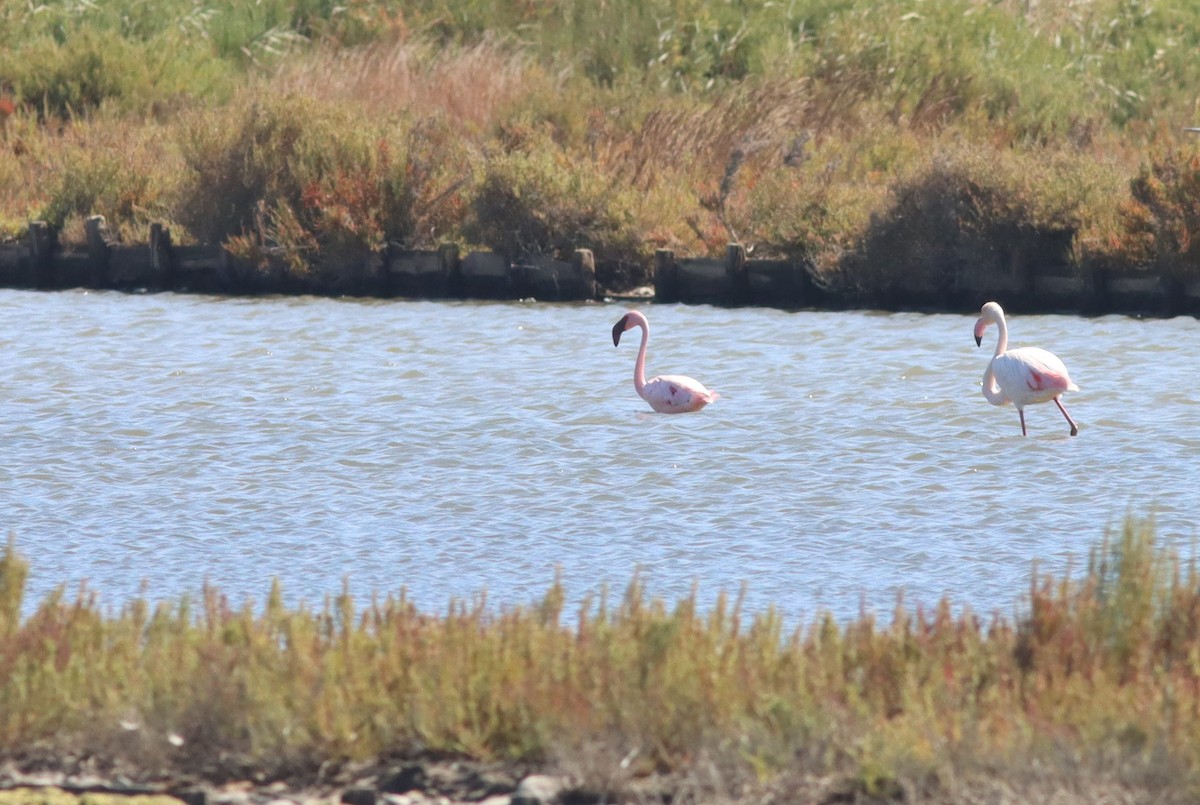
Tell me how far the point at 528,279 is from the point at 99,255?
537cm

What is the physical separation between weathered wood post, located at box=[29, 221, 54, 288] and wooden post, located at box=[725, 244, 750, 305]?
8271 millimetres

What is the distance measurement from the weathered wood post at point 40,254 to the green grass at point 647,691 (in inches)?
714

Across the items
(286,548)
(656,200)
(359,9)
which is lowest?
(286,548)

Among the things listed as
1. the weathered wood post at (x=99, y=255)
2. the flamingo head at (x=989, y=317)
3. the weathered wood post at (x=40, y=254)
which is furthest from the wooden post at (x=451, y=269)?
the flamingo head at (x=989, y=317)

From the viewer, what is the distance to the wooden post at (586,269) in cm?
2111

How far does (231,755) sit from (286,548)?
170 inches

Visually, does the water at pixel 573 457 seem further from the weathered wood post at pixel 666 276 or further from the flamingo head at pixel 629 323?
the weathered wood post at pixel 666 276

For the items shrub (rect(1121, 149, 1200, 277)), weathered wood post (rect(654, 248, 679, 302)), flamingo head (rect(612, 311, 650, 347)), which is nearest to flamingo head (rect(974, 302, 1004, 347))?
flamingo head (rect(612, 311, 650, 347))

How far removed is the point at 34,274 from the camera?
23.7m

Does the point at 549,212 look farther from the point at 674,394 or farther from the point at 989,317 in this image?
the point at 989,317

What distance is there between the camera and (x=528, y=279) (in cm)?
2155

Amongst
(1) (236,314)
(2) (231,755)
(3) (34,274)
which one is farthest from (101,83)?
(2) (231,755)

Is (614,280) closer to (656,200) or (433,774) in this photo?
(656,200)

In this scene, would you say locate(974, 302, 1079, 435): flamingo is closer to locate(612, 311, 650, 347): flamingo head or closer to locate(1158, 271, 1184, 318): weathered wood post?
locate(612, 311, 650, 347): flamingo head
